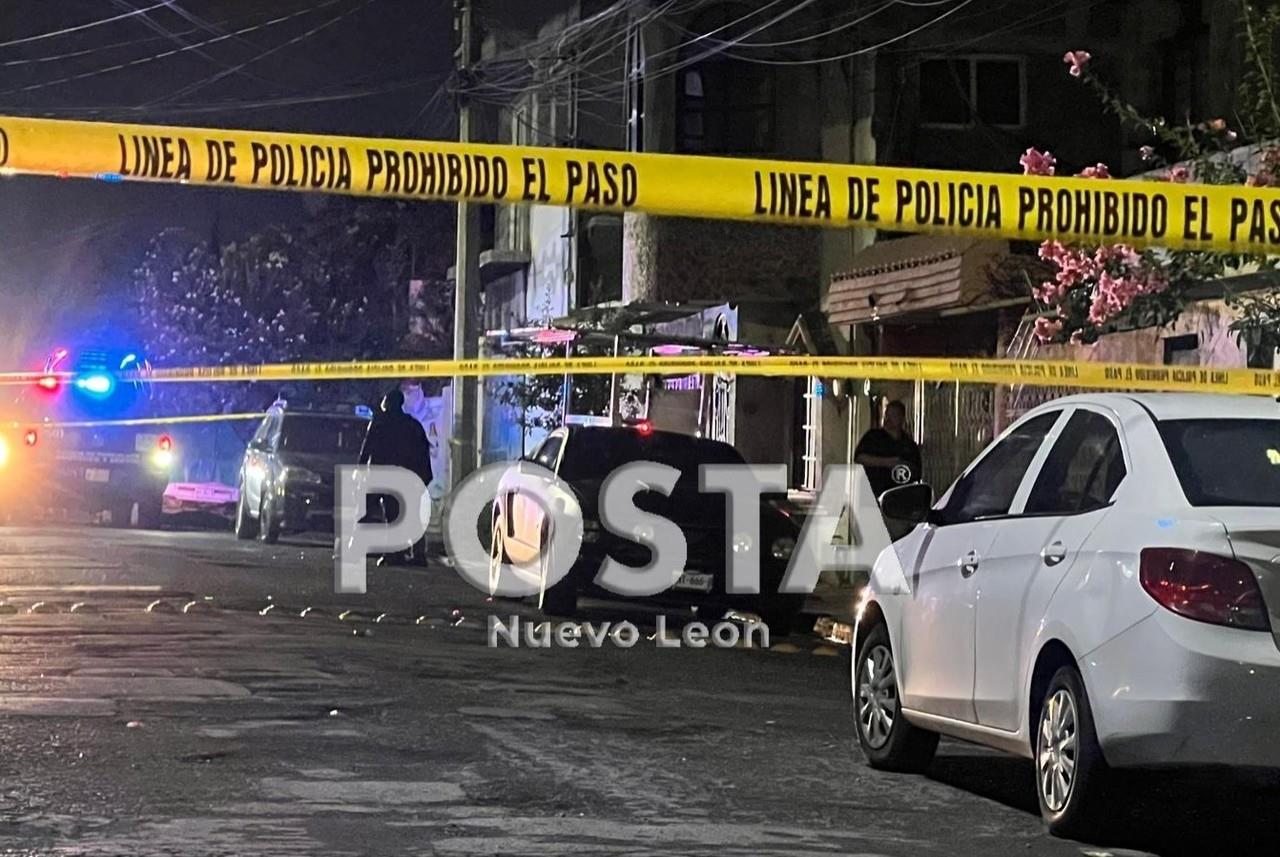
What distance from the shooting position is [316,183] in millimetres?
9617

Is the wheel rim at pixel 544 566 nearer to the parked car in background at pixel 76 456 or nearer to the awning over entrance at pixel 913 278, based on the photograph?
the awning over entrance at pixel 913 278

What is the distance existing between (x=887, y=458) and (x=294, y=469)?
8820mm

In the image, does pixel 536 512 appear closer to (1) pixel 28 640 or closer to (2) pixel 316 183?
(1) pixel 28 640

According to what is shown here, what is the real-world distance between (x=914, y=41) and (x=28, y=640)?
16.6m

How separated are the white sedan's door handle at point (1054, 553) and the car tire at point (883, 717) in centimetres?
157

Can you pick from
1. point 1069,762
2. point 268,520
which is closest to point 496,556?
point 268,520

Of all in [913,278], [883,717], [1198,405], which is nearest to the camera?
[1198,405]

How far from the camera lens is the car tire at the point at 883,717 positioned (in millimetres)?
8984

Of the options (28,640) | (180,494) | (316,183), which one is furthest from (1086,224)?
(180,494)

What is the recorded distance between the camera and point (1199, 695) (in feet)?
21.9

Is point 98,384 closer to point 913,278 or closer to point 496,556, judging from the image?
point 913,278

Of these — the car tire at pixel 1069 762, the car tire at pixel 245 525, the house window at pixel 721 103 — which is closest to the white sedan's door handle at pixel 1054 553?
the car tire at pixel 1069 762

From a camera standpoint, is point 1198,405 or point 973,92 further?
point 973,92

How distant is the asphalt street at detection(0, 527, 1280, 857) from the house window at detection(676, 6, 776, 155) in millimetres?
14939
